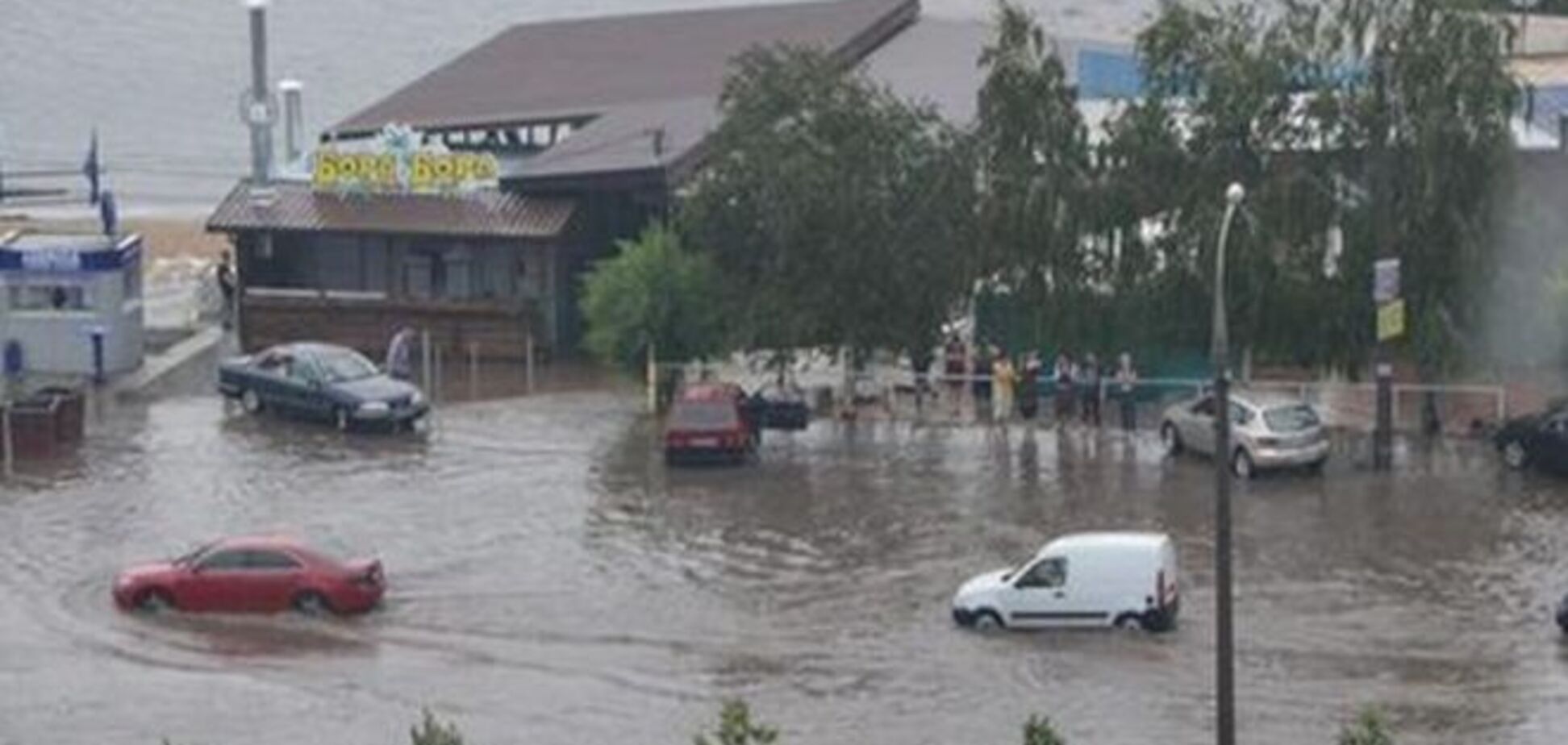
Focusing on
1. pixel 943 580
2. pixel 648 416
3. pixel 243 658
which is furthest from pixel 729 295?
pixel 243 658

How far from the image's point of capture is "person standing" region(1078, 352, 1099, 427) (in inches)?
1874

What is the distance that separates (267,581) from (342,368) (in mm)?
13243

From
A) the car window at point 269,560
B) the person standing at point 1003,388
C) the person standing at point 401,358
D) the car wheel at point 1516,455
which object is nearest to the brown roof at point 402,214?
the person standing at point 401,358

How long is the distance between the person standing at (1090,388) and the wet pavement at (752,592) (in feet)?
2.70

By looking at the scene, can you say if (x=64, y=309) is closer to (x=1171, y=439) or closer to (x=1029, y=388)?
(x=1029, y=388)

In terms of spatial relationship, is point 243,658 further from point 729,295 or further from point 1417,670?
point 729,295

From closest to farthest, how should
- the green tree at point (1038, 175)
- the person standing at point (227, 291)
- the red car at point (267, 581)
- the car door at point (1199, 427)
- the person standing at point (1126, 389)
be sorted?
the red car at point (267, 581) → the car door at point (1199, 427) → the green tree at point (1038, 175) → the person standing at point (1126, 389) → the person standing at point (227, 291)

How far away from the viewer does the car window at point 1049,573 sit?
34531mm

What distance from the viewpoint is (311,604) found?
36.8 m

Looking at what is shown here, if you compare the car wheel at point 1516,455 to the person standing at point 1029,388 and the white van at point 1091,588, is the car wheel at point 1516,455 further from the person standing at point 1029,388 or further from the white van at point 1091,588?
the white van at point 1091,588

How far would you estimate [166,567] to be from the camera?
37.2 m

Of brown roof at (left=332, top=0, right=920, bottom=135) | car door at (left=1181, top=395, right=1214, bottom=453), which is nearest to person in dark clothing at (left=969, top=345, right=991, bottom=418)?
car door at (left=1181, top=395, right=1214, bottom=453)

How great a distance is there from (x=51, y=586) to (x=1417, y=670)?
1505 cm

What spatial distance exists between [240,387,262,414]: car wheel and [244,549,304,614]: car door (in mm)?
14214
